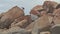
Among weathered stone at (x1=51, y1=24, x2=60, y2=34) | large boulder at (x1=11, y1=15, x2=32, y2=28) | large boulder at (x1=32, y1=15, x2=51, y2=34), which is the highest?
large boulder at (x1=11, y1=15, x2=32, y2=28)

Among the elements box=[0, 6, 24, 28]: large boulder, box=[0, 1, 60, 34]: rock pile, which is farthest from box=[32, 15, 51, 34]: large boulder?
box=[0, 6, 24, 28]: large boulder

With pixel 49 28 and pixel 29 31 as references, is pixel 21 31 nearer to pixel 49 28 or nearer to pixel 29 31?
pixel 29 31

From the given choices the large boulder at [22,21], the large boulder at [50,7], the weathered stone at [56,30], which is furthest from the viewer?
the large boulder at [50,7]

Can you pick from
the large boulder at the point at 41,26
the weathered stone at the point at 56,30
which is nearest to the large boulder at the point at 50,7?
the large boulder at the point at 41,26

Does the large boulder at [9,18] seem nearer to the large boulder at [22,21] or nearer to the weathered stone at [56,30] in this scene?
the large boulder at [22,21]

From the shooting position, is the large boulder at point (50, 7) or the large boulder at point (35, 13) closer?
the large boulder at point (35, 13)

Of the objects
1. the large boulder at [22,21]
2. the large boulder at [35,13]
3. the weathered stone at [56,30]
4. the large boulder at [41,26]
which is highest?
the large boulder at [35,13]

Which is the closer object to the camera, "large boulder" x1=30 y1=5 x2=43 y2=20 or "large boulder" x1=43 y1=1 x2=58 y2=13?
"large boulder" x1=30 y1=5 x2=43 y2=20

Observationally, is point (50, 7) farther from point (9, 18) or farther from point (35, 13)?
point (9, 18)

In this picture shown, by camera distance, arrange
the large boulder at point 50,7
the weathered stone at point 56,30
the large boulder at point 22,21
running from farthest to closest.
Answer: the large boulder at point 50,7 < the large boulder at point 22,21 < the weathered stone at point 56,30

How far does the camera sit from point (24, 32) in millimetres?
998

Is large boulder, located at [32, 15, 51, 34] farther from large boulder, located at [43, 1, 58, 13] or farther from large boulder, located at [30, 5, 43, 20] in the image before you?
large boulder, located at [43, 1, 58, 13]

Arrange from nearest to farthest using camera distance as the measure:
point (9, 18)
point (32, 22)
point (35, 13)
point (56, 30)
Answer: point (56, 30) < point (32, 22) < point (9, 18) < point (35, 13)

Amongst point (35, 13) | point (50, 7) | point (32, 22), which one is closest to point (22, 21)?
point (32, 22)
